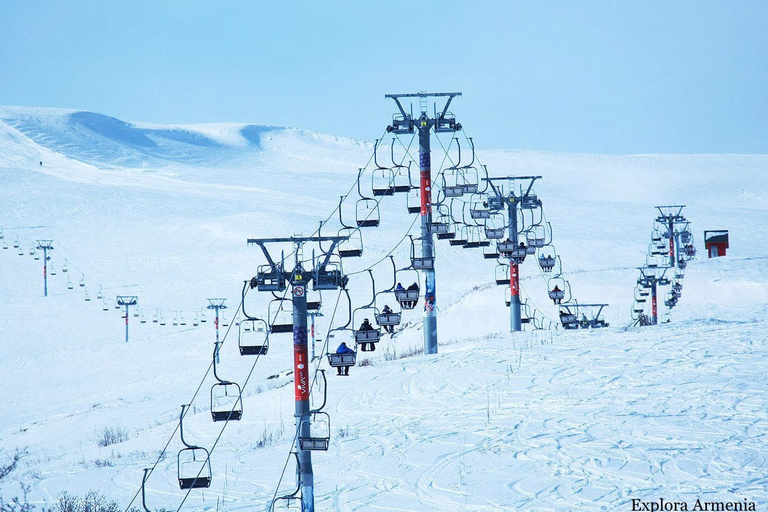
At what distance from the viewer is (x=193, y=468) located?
1606 centimetres

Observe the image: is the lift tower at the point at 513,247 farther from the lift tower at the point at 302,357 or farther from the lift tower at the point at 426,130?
the lift tower at the point at 302,357

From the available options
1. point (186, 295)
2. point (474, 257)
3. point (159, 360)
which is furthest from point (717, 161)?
point (159, 360)

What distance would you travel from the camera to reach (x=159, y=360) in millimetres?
37250

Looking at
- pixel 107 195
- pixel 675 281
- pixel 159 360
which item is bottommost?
pixel 159 360

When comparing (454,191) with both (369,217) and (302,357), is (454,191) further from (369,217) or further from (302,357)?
(369,217)

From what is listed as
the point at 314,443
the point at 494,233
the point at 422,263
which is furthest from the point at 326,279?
the point at 494,233

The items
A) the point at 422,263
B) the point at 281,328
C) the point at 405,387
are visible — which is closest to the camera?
the point at 281,328

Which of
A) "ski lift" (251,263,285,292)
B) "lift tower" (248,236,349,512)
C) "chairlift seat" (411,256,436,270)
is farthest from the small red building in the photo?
"lift tower" (248,236,349,512)

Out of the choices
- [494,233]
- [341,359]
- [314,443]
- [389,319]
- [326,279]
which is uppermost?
[494,233]

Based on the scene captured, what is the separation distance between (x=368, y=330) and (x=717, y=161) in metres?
133

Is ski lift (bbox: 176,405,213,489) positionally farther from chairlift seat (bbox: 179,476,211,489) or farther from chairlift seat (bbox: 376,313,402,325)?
chairlift seat (bbox: 376,313,402,325)

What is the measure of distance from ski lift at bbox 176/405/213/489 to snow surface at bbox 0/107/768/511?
31 centimetres

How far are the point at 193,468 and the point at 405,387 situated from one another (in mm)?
5606

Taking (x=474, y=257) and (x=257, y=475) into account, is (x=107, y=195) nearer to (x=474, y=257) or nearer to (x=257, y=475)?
(x=474, y=257)
